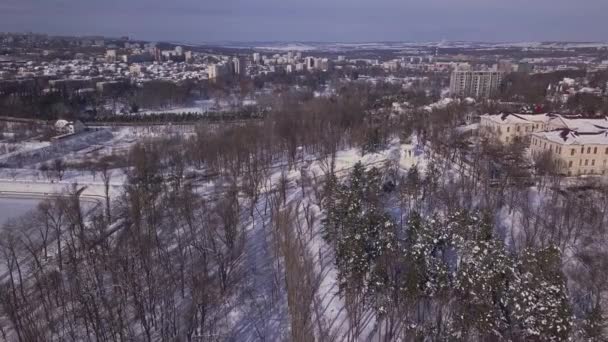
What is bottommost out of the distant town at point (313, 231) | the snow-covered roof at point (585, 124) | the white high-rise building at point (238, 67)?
the distant town at point (313, 231)

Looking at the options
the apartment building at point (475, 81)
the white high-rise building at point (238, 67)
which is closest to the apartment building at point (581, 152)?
the apartment building at point (475, 81)

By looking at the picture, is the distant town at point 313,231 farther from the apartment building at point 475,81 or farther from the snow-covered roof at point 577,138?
the apartment building at point 475,81

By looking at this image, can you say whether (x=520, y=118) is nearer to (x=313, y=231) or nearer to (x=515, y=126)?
(x=515, y=126)

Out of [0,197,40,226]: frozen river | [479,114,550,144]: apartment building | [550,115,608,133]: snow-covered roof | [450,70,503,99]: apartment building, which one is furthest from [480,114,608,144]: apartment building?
[450,70,503,99]: apartment building

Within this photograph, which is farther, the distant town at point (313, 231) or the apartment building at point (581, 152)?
the apartment building at point (581, 152)

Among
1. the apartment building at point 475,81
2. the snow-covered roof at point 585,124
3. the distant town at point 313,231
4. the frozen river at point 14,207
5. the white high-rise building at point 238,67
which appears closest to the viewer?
the distant town at point 313,231

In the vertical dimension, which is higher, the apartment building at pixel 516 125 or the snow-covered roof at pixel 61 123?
the apartment building at pixel 516 125

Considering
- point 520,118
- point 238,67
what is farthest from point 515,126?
point 238,67
